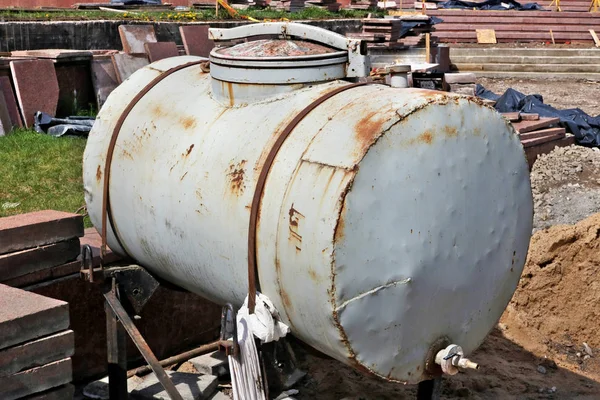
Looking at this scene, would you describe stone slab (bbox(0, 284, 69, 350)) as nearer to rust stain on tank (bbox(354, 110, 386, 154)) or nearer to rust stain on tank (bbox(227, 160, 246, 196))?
rust stain on tank (bbox(227, 160, 246, 196))

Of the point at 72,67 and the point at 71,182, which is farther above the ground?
the point at 72,67

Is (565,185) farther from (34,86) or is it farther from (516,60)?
(516,60)

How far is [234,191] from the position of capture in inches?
141

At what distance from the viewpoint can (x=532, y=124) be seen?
11312 millimetres

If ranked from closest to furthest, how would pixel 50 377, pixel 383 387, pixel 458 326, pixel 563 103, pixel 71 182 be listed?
pixel 458 326
pixel 50 377
pixel 383 387
pixel 71 182
pixel 563 103

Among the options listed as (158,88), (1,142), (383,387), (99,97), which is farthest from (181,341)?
(99,97)

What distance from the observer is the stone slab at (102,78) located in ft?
35.4

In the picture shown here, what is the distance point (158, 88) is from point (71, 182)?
12.3 ft

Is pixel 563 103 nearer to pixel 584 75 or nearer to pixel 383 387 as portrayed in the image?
pixel 584 75

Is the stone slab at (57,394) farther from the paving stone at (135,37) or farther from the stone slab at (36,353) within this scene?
the paving stone at (135,37)

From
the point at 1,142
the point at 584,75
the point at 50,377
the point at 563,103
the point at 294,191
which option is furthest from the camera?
the point at 584,75

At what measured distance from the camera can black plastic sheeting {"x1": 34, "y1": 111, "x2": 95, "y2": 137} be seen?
9.50 meters

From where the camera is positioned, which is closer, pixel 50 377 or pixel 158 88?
pixel 50 377

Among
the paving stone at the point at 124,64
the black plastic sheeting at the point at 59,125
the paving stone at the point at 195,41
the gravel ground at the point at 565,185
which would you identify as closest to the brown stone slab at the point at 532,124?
the gravel ground at the point at 565,185
